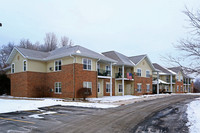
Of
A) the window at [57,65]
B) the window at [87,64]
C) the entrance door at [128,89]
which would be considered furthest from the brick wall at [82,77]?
the entrance door at [128,89]

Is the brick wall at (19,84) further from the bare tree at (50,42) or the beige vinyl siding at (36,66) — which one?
the bare tree at (50,42)

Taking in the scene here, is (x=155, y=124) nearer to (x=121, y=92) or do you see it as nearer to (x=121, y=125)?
(x=121, y=125)

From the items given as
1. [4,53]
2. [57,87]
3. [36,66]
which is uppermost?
[4,53]

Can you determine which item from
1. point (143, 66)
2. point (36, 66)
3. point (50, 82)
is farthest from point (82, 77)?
point (143, 66)

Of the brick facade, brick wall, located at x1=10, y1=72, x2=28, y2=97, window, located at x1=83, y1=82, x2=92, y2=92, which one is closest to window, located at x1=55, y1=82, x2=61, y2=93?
the brick facade

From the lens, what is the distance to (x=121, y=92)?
3353 cm

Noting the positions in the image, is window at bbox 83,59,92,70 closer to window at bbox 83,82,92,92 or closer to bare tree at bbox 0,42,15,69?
window at bbox 83,82,92,92

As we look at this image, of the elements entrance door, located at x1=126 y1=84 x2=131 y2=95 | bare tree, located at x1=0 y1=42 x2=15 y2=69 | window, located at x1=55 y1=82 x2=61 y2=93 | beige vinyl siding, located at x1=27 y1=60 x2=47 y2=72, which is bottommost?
entrance door, located at x1=126 y1=84 x2=131 y2=95

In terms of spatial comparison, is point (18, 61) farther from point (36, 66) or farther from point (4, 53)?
point (4, 53)

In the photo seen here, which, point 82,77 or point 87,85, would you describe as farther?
point 87,85

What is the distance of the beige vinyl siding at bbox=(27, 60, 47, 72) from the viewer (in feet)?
86.5

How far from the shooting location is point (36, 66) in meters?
27.0

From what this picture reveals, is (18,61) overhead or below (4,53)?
below

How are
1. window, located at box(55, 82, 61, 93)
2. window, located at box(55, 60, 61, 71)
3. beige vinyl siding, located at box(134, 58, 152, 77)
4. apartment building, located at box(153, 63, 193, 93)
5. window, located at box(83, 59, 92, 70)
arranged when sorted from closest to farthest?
window, located at box(83, 59, 92, 70) < window, located at box(55, 82, 61, 93) < window, located at box(55, 60, 61, 71) < beige vinyl siding, located at box(134, 58, 152, 77) < apartment building, located at box(153, 63, 193, 93)
